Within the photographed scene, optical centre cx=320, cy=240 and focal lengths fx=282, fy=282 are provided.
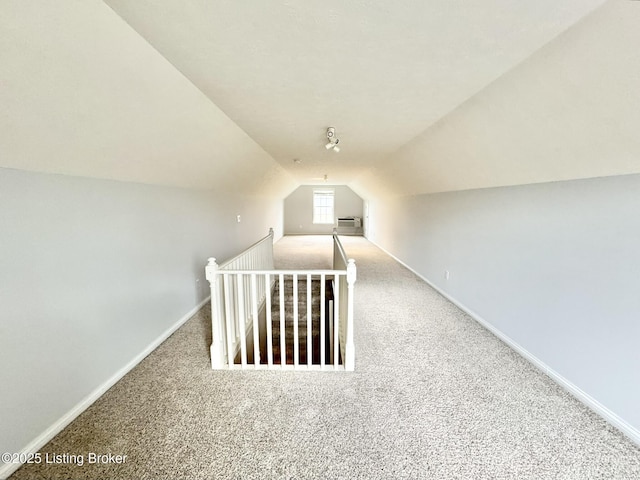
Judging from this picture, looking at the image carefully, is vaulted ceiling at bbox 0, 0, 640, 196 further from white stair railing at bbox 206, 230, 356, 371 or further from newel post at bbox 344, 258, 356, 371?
newel post at bbox 344, 258, 356, 371

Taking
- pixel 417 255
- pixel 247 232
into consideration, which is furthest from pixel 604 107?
pixel 247 232

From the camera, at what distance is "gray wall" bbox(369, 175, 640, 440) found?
5.63ft

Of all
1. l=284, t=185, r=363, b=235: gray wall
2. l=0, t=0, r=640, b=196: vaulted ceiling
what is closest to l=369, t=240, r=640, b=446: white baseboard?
l=0, t=0, r=640, b=196: vaulted ceiling

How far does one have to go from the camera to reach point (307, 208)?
11.7 meters

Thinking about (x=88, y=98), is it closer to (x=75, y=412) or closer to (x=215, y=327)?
(x=215, y=327)

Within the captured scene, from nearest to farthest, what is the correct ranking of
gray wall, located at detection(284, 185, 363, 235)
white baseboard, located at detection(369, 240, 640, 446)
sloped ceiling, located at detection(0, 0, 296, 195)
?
sloped ceiling, located at detection(0, 0, 296, 195) → white baseboard, located at detection(369, 240, 640, 446) → gray wall, located at detection(284, 185, 363, 235)

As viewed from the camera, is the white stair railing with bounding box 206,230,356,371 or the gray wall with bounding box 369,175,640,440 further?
the white stair railing with bounding box 206,230,356,371

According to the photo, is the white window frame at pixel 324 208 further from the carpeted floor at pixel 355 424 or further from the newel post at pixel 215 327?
the newel post at pixel 215 327

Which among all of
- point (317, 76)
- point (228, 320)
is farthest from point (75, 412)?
point (317, 76)

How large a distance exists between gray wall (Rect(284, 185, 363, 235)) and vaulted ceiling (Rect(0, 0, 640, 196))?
894cm

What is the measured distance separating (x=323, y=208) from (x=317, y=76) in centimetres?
1004

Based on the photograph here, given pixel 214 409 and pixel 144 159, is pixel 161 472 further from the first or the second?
pixel 144 159

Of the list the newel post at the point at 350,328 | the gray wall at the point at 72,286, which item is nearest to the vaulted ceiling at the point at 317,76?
the gray wall at the point at 72,286

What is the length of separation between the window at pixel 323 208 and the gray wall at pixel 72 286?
29.2 ft
